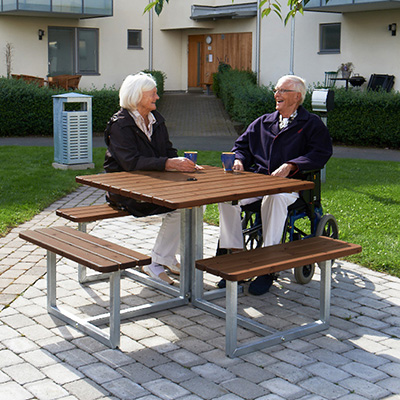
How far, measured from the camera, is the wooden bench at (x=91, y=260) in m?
4.07

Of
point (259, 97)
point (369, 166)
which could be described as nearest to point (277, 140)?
point (369, 166)

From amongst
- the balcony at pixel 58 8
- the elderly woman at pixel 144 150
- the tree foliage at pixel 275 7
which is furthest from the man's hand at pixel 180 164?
the balcony at pixel 58 8

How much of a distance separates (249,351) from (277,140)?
6.80 feet

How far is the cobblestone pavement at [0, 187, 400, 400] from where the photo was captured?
3619 millimetres

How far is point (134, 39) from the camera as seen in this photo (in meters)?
29.8

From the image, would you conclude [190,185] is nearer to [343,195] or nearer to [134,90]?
[134,90]

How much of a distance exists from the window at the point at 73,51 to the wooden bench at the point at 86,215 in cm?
2268

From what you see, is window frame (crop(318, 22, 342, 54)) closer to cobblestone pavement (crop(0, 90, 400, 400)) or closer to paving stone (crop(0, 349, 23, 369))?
cobblestone pavement (crop(0, 90, 400, 400))

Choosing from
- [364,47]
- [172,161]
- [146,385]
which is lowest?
[146,385]

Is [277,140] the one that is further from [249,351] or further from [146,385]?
[146,385]

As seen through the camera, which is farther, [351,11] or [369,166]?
[351,11]

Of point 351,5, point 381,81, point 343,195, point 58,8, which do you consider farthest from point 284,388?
point 58,8

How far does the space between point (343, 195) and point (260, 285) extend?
4.07 meters

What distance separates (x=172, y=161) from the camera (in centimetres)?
522
